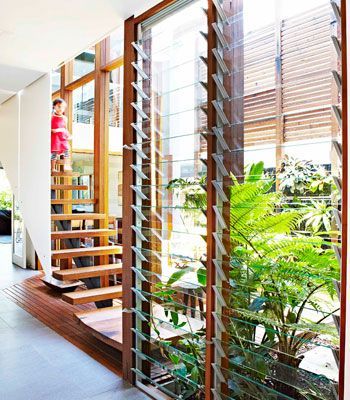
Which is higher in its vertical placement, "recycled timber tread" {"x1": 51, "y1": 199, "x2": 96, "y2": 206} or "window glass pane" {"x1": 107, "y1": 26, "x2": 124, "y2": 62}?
"window glass pane" {"x1": 107, "y1": 26, "x2": 124, "y2": 62}

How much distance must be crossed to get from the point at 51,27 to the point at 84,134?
376 cm

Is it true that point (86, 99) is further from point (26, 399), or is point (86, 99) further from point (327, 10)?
point (327, 10)

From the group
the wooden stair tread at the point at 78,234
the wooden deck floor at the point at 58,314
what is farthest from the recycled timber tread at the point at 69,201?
the wooden deck floor at the point at 58,314

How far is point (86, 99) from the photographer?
19.7 feet

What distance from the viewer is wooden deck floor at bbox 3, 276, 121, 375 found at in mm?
3201

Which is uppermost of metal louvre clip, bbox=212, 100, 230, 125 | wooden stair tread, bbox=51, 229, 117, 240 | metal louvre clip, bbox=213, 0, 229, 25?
metal louvre clip, bbox=213, 0, 229, 25

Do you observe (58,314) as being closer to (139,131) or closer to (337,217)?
(139,131)

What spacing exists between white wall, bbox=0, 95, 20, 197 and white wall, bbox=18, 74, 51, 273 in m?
0.15

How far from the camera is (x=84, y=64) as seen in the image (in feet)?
19.4

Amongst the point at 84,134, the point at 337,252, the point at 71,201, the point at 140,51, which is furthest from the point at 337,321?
the point at 84,134

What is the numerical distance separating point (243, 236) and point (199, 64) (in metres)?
0.95

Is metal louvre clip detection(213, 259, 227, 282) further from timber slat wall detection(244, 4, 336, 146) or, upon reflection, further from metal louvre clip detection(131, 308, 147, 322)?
metal louvre clip detection(131, 308, 147, 322)

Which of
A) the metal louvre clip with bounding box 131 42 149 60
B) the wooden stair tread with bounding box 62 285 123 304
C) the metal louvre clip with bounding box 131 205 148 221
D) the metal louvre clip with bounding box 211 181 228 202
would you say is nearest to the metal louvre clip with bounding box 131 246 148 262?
the metal louvre clip with bounding box 131 205 148 221

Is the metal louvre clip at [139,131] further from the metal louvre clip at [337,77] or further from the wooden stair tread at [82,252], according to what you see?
the wooden stair tread at [82,252]
